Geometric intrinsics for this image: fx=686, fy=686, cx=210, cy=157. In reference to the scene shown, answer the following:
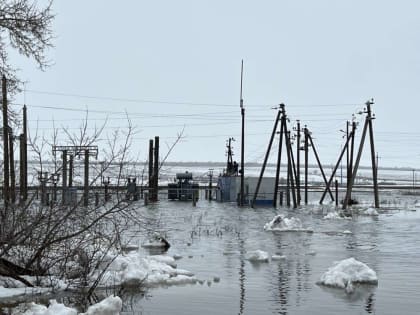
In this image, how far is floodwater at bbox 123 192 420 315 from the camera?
973 centimetres

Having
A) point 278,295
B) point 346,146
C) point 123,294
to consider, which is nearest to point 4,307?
point 123,294

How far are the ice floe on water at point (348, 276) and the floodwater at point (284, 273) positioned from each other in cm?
20

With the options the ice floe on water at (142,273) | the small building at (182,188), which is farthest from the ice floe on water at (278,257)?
the small building at (182,188)

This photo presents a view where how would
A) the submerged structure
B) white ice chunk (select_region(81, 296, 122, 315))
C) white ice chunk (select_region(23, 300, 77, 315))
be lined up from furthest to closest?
the submerged structure
white ice chunk (select_region(81, 296, 122, 315))
white ice chunk (select_region(23, 300, 77, 315))

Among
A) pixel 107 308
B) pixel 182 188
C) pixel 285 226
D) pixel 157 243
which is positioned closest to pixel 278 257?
pixel 157 243

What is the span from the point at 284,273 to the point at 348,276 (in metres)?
1.68

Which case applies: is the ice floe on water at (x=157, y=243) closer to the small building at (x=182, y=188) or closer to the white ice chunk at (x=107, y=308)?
the white ice chunk at (x=107, y=308)

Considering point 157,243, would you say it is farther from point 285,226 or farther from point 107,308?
point 107,308

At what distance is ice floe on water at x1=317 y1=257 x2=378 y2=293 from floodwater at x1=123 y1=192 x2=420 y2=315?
204mm

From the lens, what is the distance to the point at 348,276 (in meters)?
11.5

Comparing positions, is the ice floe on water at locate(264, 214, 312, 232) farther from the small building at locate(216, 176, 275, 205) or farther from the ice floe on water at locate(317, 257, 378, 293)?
the small building at locate(216, 176, 275, 205)

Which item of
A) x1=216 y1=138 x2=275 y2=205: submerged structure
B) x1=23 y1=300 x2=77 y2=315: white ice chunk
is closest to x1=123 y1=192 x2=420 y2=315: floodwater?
x1=23 y1=300 x2=77 y2=315: white ice chunk

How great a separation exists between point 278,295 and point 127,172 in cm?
310

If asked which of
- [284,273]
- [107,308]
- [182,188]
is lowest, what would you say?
[284,273]
